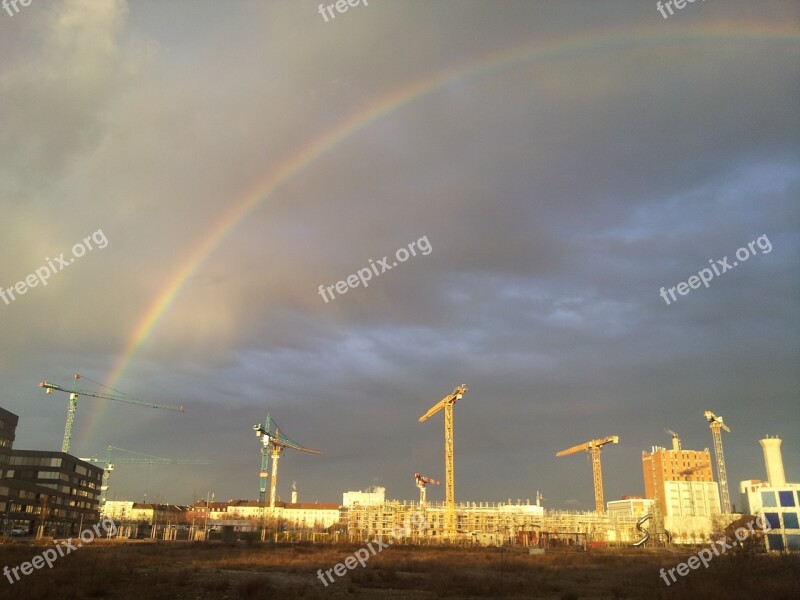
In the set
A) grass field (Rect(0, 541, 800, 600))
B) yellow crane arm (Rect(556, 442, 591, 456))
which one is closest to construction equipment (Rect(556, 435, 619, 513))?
yellow crane arm (Rect(556, 442, 591, 456))

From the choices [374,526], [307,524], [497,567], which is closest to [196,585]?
[497,567]

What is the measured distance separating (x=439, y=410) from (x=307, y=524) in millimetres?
75209

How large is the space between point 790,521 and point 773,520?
1.56m

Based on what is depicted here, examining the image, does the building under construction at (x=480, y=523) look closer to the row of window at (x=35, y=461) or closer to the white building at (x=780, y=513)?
the white building at (x=780, y=513)

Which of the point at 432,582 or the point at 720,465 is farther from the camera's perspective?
the point at 720,465

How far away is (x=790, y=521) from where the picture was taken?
63.5 meters

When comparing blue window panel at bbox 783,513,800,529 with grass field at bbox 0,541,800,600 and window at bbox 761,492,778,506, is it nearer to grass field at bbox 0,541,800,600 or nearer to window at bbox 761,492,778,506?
window at bbox 761,492,778,506

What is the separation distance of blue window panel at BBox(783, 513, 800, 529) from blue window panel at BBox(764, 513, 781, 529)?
0.60m

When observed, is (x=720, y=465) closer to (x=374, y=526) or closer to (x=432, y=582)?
(x=374, y=526)

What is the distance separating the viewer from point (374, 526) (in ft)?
356

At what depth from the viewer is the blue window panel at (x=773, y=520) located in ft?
209

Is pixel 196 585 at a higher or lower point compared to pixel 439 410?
lower

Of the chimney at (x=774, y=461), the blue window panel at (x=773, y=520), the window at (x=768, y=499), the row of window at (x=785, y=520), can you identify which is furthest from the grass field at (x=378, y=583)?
the chimney at (x=774, y=461)

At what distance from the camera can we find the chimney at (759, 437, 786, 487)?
80188 millimetres
